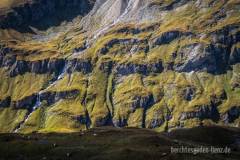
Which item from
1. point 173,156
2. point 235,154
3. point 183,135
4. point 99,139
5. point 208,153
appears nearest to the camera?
point 173,156

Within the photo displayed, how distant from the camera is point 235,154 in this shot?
427ft

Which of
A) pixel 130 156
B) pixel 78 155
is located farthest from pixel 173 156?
pixel 78 155

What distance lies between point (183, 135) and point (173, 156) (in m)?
61.9

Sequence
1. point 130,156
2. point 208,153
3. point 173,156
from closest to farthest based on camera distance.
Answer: point 173,156 → point 130,156 → point 208,153

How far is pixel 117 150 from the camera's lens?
11794 cm

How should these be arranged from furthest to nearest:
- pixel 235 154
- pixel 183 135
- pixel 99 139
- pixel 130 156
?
1. pixel 183 135
2. pixel 99 139
3. pixel 235 154
4. pixel 130 156

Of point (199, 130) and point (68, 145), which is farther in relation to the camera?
point (199, 130)

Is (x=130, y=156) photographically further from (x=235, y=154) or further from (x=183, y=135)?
(x=183, y=135)

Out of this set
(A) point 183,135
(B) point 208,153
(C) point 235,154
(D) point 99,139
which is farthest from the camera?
(A) point 183,135

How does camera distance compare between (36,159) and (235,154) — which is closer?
(36,159)

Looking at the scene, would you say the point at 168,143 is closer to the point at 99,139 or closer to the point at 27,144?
the point at 99,139

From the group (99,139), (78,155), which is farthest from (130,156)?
(99,139)

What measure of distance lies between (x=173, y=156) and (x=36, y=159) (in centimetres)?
3676

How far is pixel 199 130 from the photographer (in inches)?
6703
